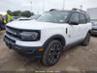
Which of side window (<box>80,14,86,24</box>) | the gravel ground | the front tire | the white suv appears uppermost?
side window (<box>80,14,86,24</box>)

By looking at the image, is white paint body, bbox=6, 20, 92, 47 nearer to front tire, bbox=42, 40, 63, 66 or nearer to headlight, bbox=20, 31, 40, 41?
headlight, bbox=20, 31, 40, 41

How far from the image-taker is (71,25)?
4.15 m

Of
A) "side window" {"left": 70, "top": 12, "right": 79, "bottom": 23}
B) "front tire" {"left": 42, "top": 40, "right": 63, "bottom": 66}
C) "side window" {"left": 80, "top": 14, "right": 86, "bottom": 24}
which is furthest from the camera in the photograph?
"side window" {"left": 80, "top": 14, "right": 86, "bottom": 24}

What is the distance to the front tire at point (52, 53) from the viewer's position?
3.44 m

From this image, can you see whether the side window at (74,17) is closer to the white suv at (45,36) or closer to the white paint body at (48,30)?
the white suv at (45,36)

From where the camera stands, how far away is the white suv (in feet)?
10.3

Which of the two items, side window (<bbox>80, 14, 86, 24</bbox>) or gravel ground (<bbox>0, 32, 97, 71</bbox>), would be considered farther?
side window (<bbox>80, 14, 86, 24</bbox>)

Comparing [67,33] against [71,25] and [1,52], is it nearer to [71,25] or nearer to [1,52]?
[71,25]

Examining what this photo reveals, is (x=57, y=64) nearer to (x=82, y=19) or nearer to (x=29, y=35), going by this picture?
(x=29, y=35)

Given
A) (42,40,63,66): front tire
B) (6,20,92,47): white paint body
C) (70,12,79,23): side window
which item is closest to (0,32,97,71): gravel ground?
(42,40,63,66): front tire

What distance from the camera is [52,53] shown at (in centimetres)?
368

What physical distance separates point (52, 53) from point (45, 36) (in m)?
0.72

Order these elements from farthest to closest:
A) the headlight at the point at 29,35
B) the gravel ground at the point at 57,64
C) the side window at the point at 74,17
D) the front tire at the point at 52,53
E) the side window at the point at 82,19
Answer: the side window at the point at 82,19 → the side window at the point at 74,17 → the gravel ground at the point at 57,64 → the front tire at the point at 52,53 → the headlight at the point at 29,35

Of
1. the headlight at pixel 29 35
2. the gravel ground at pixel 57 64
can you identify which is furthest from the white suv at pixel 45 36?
the gravel ground at pixel 57 64
